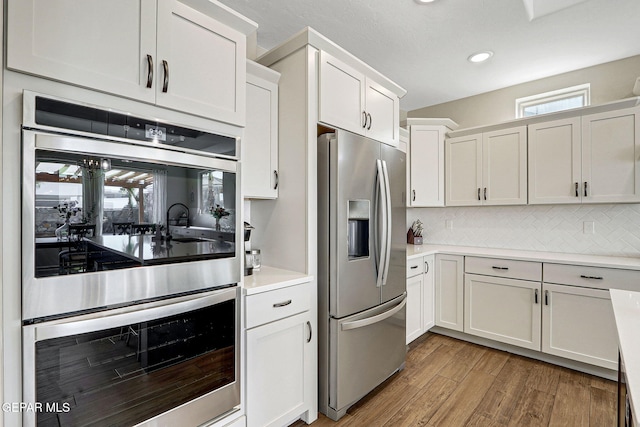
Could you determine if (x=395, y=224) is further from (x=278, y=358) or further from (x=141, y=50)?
(x=141, y=50)

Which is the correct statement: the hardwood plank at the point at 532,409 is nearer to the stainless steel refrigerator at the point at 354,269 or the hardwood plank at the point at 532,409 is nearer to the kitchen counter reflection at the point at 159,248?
the stainless steel refrigerator at the point at 354,269

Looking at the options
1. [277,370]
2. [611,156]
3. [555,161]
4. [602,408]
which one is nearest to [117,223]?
[277,370]

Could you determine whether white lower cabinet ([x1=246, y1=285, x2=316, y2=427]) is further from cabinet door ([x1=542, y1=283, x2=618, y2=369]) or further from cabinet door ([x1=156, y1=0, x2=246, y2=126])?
cabinet door ([x1=542, y1=283, x2=618, y2=369])

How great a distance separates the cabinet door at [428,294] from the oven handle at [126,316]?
2264mm

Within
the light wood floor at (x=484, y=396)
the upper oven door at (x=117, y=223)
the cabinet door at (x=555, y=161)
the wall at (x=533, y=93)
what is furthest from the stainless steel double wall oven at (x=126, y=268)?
the wall at (x=533, y=93)

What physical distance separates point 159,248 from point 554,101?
13.1 ft

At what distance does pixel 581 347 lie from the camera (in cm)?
251

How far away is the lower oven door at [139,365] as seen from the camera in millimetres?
1030

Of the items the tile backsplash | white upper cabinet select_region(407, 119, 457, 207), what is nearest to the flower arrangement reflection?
white upper cabinet select_region(407, 119, 457, 207)

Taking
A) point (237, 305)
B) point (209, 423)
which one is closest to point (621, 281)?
point (237, 305)

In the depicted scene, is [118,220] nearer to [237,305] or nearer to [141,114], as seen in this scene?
[141,114]

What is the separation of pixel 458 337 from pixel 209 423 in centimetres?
274

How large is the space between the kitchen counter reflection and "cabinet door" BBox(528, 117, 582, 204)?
9.96ft

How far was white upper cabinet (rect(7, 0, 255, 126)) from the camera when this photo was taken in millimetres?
1015
